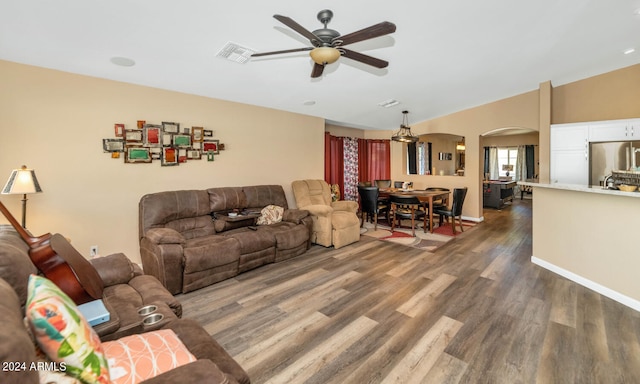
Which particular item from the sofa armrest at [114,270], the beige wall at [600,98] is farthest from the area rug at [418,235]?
the sofa armrest at [114,270]

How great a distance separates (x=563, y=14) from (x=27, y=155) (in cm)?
578

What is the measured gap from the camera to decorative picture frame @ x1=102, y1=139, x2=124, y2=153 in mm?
3371

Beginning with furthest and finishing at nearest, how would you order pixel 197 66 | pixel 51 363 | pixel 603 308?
pixel 197 66 → pixel 603 308 → pixel 51 363

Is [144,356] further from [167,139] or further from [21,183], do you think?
[167,139]

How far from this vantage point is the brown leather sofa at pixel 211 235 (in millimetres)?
2980

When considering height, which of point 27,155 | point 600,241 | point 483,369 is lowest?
point 483,369

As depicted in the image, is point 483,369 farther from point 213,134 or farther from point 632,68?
point 632,68

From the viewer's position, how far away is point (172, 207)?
3.56 meters

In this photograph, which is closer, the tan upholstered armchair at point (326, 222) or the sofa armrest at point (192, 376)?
the sofa armrest at point (192, 376)

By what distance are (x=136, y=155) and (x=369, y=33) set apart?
127 inches

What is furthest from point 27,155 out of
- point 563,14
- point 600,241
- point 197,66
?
point 600,241

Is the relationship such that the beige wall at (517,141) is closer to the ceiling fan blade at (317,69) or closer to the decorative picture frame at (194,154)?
the ceiling fan blade at (317,69)

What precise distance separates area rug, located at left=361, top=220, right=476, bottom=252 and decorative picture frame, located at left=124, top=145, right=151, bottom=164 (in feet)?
12.9

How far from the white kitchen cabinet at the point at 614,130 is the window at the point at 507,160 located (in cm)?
743
